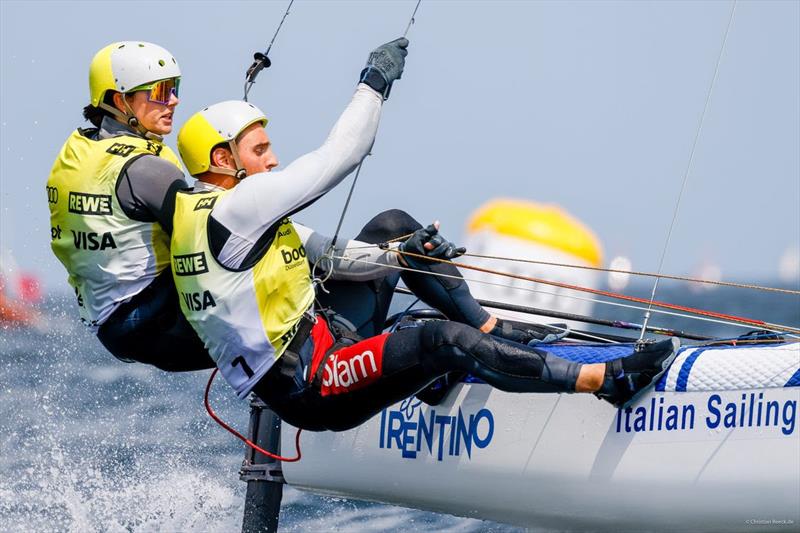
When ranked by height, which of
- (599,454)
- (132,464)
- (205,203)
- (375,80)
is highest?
(375,80)

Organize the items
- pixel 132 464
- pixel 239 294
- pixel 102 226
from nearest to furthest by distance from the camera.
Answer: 1. pixel 239 294
2. pixel 102 226
3. pixel 132 464

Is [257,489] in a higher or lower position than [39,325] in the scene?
higher

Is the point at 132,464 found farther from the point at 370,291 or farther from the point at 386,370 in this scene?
the point at 386,370

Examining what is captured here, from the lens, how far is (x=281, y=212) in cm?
390

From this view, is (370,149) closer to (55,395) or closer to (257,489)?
(257,489)

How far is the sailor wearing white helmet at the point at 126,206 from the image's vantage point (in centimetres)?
419

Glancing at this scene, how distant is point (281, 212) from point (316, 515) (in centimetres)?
276

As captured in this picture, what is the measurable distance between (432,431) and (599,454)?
24.5 inches

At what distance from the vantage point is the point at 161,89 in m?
4.34

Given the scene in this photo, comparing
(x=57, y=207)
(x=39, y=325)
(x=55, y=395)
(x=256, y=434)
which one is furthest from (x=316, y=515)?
(x=39, y=325)

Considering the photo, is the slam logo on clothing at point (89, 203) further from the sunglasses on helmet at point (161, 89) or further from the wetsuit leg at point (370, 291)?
the wetsuit leg at point (370, 291)

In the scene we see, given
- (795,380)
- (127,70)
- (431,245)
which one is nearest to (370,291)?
(431,245)

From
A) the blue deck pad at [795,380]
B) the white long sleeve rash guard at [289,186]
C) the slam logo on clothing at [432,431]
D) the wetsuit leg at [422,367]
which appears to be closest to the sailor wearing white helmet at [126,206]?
the white long sleeve rash guard at [289,186]

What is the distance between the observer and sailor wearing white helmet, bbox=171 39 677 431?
12.9 feet
